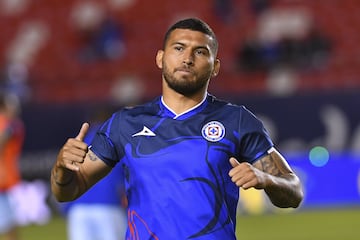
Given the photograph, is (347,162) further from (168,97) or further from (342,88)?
(168,97)

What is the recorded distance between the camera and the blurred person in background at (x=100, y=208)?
7965 millimetres

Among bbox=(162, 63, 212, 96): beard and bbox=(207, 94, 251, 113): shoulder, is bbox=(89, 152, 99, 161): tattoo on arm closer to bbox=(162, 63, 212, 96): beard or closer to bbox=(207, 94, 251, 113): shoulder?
bbox=(162, 63, 212, 96): beard

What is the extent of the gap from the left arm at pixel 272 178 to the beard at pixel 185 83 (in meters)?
0.47

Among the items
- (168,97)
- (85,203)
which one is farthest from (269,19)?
(168,97)

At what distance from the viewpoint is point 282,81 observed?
58.1 ft

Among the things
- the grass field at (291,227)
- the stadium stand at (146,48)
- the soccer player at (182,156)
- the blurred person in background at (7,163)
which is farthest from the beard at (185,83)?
the stadium stand at (146,48)

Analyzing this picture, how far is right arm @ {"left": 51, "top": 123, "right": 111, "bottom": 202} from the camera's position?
14.4 ft

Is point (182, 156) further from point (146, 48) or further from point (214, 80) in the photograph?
point (146, 48)

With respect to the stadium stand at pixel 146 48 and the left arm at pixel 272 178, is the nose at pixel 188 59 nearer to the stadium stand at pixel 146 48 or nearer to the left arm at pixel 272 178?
the left arm at pixel 272 178

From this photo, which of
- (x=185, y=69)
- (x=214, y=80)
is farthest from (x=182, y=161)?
(x=214, y=80)

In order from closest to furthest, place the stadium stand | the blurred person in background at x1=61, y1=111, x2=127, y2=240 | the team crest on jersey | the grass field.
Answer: the team crest on jersey → the blurred person in background at x1=61, y1=111, x2=127, y2=240 → the grass field → the stadium stand

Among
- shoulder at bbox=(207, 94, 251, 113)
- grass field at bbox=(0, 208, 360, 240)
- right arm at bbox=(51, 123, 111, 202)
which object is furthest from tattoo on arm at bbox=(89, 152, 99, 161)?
grass field at bbox=(0, 208, 360, 240)

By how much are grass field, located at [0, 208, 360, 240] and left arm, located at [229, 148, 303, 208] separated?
7298mm

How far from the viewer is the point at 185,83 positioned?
4.59 meters
